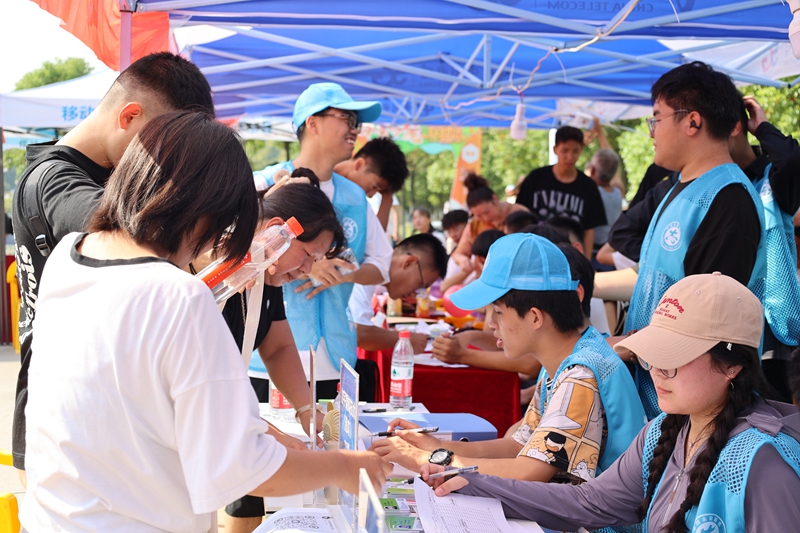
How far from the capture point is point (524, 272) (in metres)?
2.35

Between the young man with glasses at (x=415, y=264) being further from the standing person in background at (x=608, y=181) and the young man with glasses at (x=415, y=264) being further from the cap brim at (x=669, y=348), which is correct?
the cap brim at (x=669, y=348)

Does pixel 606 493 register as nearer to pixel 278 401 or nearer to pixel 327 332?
pixel 278 401

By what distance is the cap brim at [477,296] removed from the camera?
2.33 metres

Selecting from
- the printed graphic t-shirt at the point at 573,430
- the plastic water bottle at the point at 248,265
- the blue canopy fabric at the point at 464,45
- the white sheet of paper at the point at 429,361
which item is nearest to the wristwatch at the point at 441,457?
the printed graphic t-shirt at the point at 573,430

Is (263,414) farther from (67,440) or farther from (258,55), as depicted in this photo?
(258,55)

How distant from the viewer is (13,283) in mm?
8133

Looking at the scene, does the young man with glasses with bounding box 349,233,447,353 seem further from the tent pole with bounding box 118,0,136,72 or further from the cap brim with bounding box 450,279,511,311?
the cap brim with bounding box 450,279,511,311

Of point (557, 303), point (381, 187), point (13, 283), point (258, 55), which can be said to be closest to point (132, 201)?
point (557, 303)

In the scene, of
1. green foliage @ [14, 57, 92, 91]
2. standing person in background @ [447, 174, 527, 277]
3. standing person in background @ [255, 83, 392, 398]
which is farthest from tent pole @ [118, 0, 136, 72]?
green foliage @ [14, 57, 92, 91]

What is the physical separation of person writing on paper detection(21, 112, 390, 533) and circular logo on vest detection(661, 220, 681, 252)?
1736 millimetres

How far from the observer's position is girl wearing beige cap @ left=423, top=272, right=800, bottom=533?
1.50 m

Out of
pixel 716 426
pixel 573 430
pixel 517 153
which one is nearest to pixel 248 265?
pixel 573 430

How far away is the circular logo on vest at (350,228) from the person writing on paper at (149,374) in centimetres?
225

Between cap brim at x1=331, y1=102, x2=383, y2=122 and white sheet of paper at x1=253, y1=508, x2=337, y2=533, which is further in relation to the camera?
cap brim at x1=331, y1=102, x2=383, y2=122
